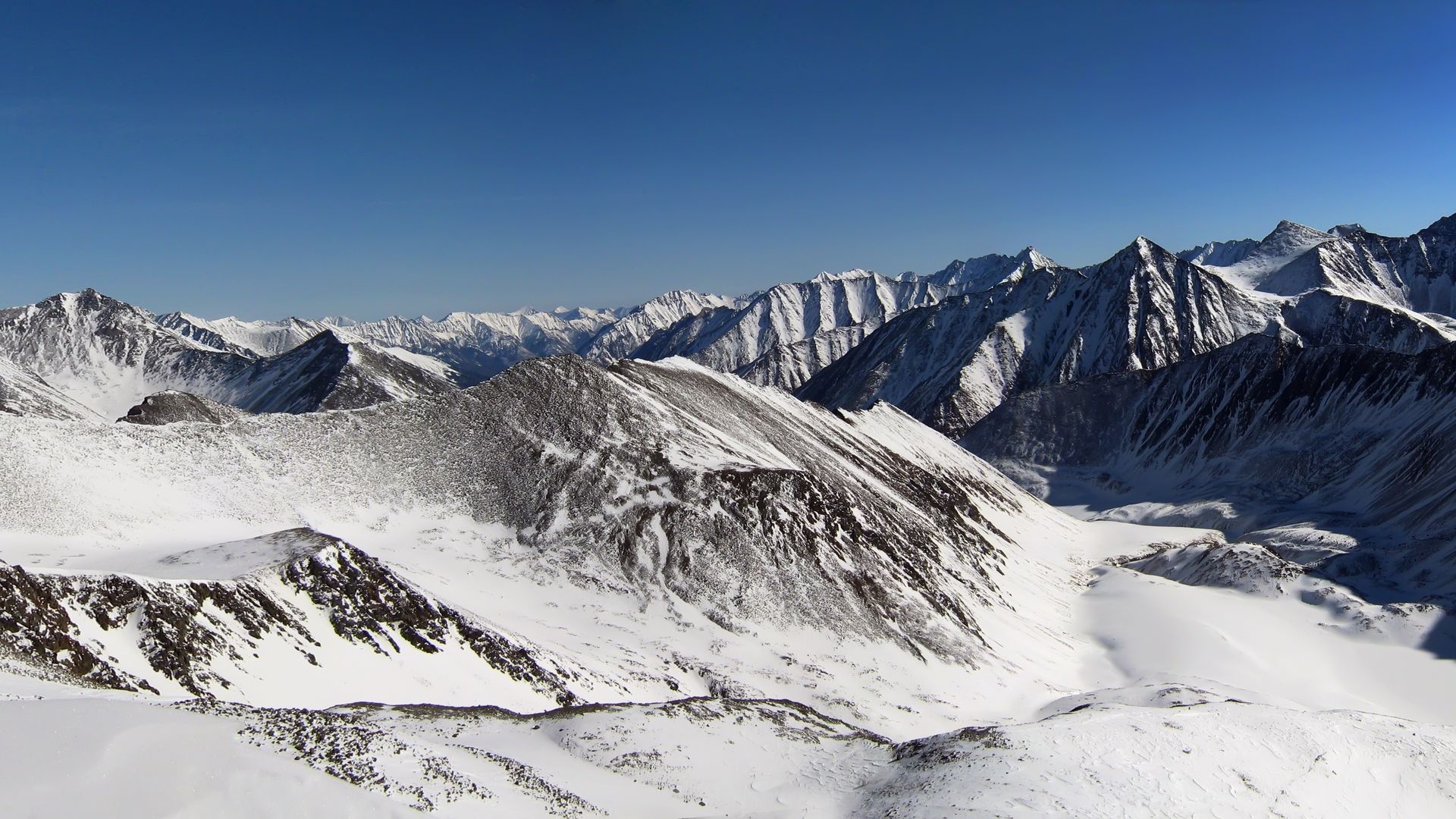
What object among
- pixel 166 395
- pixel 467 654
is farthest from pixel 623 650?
pixel 166 395

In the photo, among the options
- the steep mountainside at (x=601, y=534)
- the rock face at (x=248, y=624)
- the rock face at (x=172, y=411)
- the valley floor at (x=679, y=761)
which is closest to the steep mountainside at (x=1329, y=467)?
the steep mountainside at (x=601, y=534)

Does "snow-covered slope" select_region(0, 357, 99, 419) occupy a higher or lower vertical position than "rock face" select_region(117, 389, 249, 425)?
lower

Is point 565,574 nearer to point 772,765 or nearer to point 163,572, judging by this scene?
point 163,572

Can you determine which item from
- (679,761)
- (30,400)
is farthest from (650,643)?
(30,400)

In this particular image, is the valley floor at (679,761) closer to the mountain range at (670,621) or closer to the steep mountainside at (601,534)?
the mountain range at (670,621)

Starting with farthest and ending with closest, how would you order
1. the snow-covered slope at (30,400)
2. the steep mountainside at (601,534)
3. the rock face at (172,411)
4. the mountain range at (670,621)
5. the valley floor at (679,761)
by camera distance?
1. the snow-covered slope at (30,400)
2. the rock face at (172,411)
3. the steep mountainside at (601,534)
4. the mountain range at (670,621)
5. the valley floor at (679,761)

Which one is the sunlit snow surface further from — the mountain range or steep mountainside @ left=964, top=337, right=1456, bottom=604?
steep mountainside @ left=964, top=337, right=1456, bottom=604

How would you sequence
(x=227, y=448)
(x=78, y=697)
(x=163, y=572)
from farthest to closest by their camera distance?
(x=227, y=448)
(x=163, y=572)
(x=78, y=697)

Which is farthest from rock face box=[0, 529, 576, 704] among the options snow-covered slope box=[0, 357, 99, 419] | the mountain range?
snow-covered slope box=[0, 357, 99, 419]
